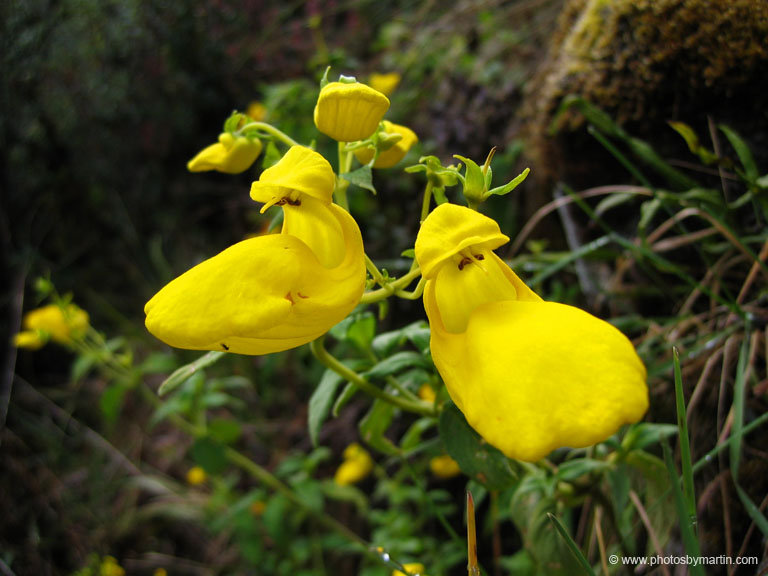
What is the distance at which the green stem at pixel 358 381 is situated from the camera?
0.85 m

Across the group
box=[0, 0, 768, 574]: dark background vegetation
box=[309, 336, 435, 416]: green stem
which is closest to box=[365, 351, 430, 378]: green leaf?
box=[309, 336, 435, 416]: green stem

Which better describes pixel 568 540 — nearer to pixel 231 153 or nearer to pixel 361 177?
pixel 361 177

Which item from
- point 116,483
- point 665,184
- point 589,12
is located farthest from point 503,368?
point 116,483

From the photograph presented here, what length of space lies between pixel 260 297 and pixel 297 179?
0.53ft

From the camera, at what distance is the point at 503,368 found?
1.76ft

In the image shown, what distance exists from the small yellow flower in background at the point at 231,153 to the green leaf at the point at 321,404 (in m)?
0.40

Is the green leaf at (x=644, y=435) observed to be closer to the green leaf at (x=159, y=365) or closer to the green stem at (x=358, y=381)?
the green stem at (x=358, y=381)

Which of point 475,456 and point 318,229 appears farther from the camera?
point 475,456

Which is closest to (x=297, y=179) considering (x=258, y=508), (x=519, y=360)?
(x=519, y=360)

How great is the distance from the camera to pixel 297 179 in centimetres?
67

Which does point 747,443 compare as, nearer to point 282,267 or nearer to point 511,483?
point 511,483

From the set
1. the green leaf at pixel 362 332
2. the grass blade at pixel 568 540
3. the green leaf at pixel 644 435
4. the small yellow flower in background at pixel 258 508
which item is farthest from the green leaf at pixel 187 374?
the small yellow flower in background at pixel 258 508

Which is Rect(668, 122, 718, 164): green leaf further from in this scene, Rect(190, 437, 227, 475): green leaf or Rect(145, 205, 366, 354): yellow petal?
Rect(190, 437, 227, 475): green leaf

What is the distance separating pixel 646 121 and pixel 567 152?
0.75 feet
